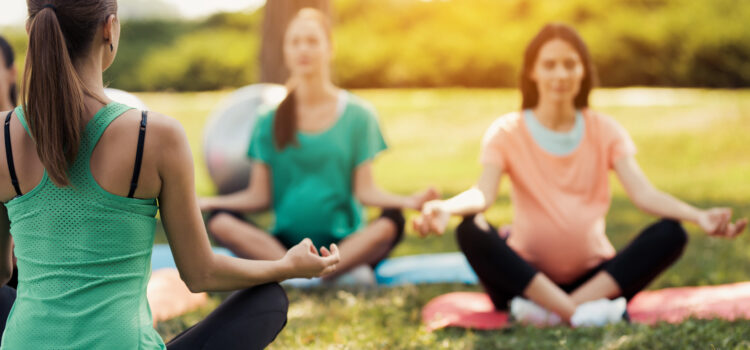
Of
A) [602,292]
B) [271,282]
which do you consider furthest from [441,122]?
[271,282]

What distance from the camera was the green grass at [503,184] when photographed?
337 centimetres

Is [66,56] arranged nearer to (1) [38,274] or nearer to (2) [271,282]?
(1) [38,274]

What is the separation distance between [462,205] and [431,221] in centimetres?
34

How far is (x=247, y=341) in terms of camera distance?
2.32 metres

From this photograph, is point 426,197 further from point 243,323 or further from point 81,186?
point 81,186

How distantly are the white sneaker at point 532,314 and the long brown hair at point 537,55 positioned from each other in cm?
105

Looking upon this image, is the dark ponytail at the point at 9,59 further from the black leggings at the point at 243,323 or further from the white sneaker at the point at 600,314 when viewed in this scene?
the white sneaker at the point at 600,314

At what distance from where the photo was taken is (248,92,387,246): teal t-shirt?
15.2ft

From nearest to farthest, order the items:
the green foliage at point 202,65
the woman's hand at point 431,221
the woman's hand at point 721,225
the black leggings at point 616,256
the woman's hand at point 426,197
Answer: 1. the woman's hand at point 431,221
2. the woman's hand at point 721,225
3. the black leggings at point 616,256
4. the woman's hand at point 426,197
5. the green foliage at point 202,65

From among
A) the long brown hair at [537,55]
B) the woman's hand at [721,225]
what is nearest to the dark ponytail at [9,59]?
the long brown hair at [537,55]

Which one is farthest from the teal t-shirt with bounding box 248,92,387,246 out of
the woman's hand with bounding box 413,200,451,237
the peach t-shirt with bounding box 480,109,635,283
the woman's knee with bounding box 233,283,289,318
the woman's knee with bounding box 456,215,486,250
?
the woman's knee with bounding box 233,283,289,318

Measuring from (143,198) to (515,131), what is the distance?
2.33 metres

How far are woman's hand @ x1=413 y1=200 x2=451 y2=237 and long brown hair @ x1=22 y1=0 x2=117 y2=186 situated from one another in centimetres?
161

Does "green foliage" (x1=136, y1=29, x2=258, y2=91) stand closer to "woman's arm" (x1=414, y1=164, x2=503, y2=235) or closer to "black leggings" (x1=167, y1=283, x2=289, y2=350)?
"woman's arm" (x1=414, y1=164, x2=503, y2=235)
